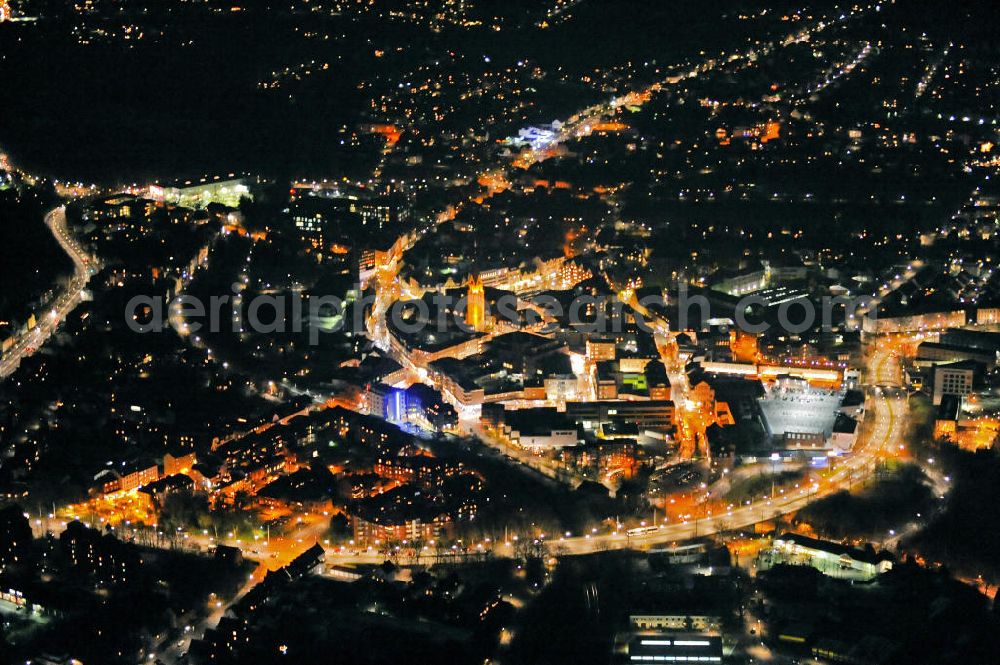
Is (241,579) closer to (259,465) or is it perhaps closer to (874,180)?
(259,465)

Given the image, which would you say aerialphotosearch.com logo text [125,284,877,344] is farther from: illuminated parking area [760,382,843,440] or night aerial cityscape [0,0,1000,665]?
illuminated parking area [760,382,843,440]

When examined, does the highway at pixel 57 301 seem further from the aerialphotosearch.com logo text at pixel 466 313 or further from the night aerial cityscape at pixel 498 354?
A: the aerialphotosearch.com logo text at pixel 466 313

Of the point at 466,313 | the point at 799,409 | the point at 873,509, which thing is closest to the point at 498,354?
the point at 466,313

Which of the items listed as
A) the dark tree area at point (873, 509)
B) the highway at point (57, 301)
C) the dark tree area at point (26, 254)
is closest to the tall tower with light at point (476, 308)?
the highway at point (57, 301)

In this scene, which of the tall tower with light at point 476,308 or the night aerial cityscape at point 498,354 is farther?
the tall tower with light at point 476,308

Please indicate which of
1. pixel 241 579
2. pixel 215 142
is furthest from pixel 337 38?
pixel 241 579
